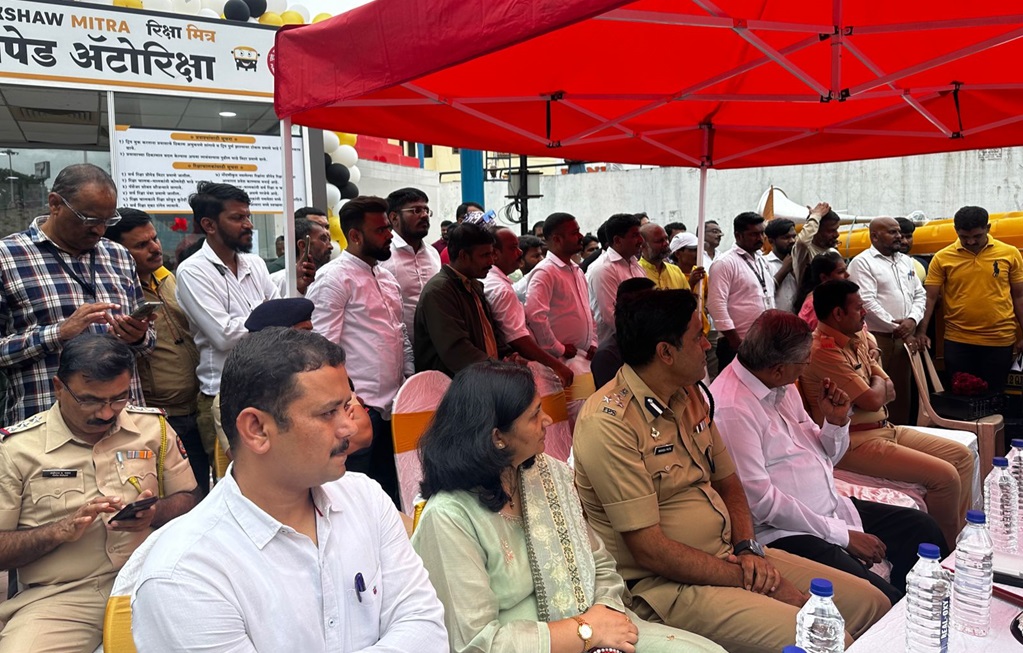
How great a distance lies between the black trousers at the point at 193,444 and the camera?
3.59m

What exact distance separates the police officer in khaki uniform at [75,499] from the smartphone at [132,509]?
0.01 metres

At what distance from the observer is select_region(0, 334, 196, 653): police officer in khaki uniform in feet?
7.29

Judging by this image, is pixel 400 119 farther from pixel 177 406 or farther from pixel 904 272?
pixel 904 272

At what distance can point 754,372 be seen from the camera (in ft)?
10.2

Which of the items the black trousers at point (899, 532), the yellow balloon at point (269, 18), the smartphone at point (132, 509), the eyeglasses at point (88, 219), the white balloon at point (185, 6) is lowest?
the black trousers at point (899, 532)

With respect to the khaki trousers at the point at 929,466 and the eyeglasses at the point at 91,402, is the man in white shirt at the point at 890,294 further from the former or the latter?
the eyeglasses at the point at 91,402

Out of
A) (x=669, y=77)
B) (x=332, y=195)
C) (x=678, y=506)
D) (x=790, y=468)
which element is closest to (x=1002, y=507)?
(x=790, y=468)

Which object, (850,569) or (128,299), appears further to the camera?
(128,299)

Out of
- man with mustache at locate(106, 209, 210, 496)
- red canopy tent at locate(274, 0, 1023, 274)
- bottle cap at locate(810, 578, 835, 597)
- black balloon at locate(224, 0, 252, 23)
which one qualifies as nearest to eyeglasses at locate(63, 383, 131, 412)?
man with mustache at locate(106, 209, 210, 496)

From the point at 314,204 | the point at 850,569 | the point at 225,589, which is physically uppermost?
the point at 314,204

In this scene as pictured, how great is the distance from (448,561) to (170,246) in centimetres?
612

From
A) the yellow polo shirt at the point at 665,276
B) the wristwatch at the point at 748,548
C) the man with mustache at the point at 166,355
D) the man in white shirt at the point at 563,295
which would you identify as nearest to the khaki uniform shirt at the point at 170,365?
the man with mustache at the point at 166,355

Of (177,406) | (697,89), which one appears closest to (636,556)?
(177,406)

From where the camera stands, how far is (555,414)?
154 inches
